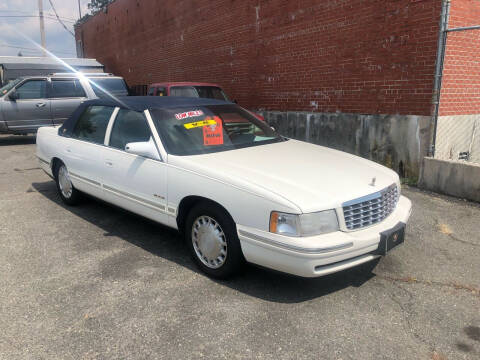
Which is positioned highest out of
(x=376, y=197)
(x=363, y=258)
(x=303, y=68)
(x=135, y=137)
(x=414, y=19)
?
(x=414, y=19)

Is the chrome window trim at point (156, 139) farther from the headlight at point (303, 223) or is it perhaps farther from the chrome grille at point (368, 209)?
the chrome grille at point (368, 209)

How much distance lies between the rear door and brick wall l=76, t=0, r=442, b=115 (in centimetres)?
404

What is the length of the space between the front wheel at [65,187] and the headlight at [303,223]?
11.0 feet

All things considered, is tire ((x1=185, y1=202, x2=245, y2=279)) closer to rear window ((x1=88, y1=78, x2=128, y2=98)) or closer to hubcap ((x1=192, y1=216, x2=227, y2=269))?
hubcap ((x1=192, y1=216, x2=227, y2=269))

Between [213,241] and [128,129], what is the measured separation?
5.56 ft

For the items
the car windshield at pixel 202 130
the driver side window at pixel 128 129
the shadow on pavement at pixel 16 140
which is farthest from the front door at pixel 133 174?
the shadow on pavement at pixel 16 140

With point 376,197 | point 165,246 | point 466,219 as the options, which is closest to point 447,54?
point 466,219

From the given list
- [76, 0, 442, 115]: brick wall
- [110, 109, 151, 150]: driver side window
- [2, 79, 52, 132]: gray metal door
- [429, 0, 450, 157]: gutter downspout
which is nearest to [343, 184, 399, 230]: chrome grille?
[110, 109, 151, 150]: driver side window

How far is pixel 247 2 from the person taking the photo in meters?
10.8

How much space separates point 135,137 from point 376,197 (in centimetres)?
244

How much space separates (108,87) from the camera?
12.6 meters

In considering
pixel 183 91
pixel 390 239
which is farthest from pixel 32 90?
pixel 390 239

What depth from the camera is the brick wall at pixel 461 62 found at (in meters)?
6.48

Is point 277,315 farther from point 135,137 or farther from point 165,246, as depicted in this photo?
point 135,137
